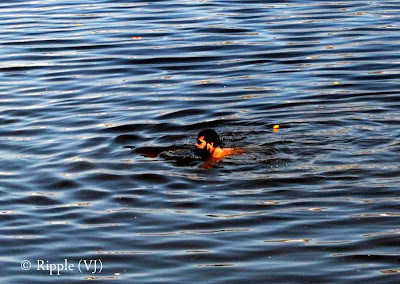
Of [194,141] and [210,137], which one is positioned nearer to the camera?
[210,137]

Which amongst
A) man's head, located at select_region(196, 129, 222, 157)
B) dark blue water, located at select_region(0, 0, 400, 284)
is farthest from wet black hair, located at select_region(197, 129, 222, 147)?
dark blue water, located at select_region(0, 0, 400, 284)

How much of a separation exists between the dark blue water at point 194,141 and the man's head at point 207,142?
0.75ft

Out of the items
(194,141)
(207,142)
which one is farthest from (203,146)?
(194,141)

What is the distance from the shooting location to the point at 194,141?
1134 cm

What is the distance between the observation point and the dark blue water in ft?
26.4

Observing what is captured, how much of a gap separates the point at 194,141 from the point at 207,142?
1127 millimetres

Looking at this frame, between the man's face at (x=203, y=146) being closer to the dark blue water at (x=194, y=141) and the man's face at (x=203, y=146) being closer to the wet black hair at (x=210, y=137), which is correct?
the wet black hair at (x=210, y=137)

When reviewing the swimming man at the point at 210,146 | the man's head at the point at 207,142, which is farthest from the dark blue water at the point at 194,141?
the man's head at the point at 207,142

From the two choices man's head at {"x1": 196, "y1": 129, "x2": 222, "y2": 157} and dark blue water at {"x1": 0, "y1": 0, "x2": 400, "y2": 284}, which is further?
man's head at {"x1": 196, "y1": 129, "x2": 222, "y2": 157}

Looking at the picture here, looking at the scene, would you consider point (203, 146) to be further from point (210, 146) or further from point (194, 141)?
point (194, 141)

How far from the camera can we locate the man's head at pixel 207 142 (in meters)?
10.2

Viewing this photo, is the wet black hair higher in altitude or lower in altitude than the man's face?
higher

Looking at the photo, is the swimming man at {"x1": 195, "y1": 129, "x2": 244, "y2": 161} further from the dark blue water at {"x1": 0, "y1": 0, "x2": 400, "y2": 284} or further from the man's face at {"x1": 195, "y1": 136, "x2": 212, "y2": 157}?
the dark blue water at {"x1": 0, "y1": 0, "x2": 400, "y2": 284}

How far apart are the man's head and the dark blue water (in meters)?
0.23
